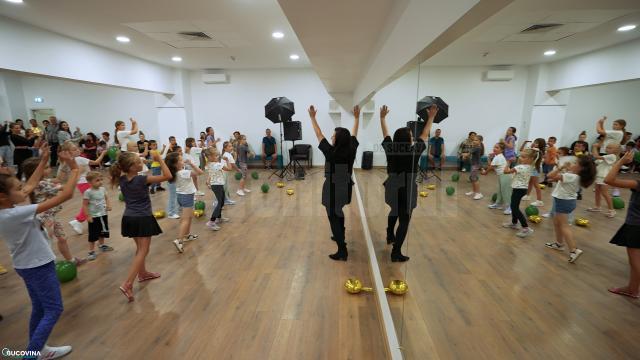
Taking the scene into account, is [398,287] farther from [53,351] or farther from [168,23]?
[168,23]

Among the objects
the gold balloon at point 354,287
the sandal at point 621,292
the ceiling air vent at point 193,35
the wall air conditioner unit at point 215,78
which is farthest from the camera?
the wall air conditioner unit at point 215,78

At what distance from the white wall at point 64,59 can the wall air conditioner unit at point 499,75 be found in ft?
24.3

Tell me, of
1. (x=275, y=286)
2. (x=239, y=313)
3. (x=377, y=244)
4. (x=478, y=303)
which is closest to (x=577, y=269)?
(x=478, y=303)

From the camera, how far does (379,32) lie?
261 cm

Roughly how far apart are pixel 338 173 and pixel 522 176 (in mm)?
2773

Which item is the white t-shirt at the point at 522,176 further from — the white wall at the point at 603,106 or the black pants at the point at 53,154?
the black pants at the point at 53,154

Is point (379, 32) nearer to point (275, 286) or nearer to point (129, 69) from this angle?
point (275, 286)

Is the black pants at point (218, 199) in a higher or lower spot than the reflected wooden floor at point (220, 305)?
higher

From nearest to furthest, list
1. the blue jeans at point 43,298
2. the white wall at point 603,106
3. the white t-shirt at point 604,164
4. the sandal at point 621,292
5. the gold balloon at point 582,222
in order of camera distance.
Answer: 1. the white wall at point 603,106
2. the white t-shirt at point 604,164
3. the sandal at point 621,292
4. the blue jeans at point 43,298
5. the gold balloon at point 582,222

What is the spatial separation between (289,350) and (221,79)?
941 centimetres

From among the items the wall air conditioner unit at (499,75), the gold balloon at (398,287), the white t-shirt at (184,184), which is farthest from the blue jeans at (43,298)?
the wall air conditioner unit at (499,75)

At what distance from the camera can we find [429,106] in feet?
7.14

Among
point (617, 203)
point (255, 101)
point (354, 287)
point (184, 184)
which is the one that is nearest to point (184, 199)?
point (184, 184)

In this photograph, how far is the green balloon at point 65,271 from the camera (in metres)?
3.14
